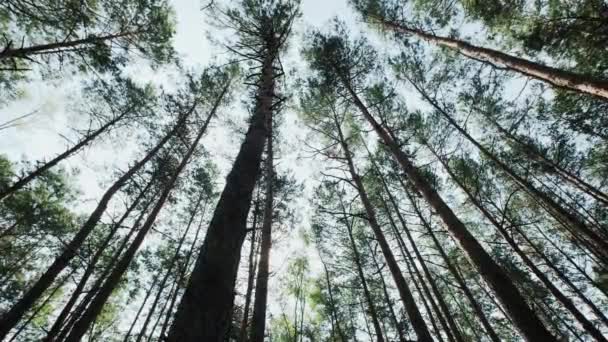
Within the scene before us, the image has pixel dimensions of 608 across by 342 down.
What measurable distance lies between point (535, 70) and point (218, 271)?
22.3 ft

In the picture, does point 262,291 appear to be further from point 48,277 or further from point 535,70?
point 535,70

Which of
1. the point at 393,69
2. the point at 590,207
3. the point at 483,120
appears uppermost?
the point at 393,69

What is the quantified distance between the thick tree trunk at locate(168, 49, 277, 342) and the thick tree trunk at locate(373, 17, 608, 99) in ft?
17.7

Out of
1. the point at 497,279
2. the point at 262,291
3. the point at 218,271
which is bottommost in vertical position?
the point at 218,271

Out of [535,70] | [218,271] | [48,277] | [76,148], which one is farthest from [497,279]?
[76,148]

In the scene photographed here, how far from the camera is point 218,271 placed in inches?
55.0

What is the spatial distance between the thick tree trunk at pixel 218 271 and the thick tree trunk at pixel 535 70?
5.38 meters

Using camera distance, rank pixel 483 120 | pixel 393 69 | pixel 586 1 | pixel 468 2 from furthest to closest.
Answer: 1. pixel 483 120
2. pixel 393 69
3. pixel 468 2
4. pixel 586 1

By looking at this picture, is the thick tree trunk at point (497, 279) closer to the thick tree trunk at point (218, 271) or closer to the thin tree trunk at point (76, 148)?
the thick tree trunk at point (218, 271)

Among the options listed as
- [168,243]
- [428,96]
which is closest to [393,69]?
[428,96]

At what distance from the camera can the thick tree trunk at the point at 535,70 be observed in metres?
4.01

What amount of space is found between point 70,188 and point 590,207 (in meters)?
28.8

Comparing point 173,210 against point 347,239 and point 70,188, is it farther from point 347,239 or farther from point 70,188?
point 347,239

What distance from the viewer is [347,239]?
47.0ft
